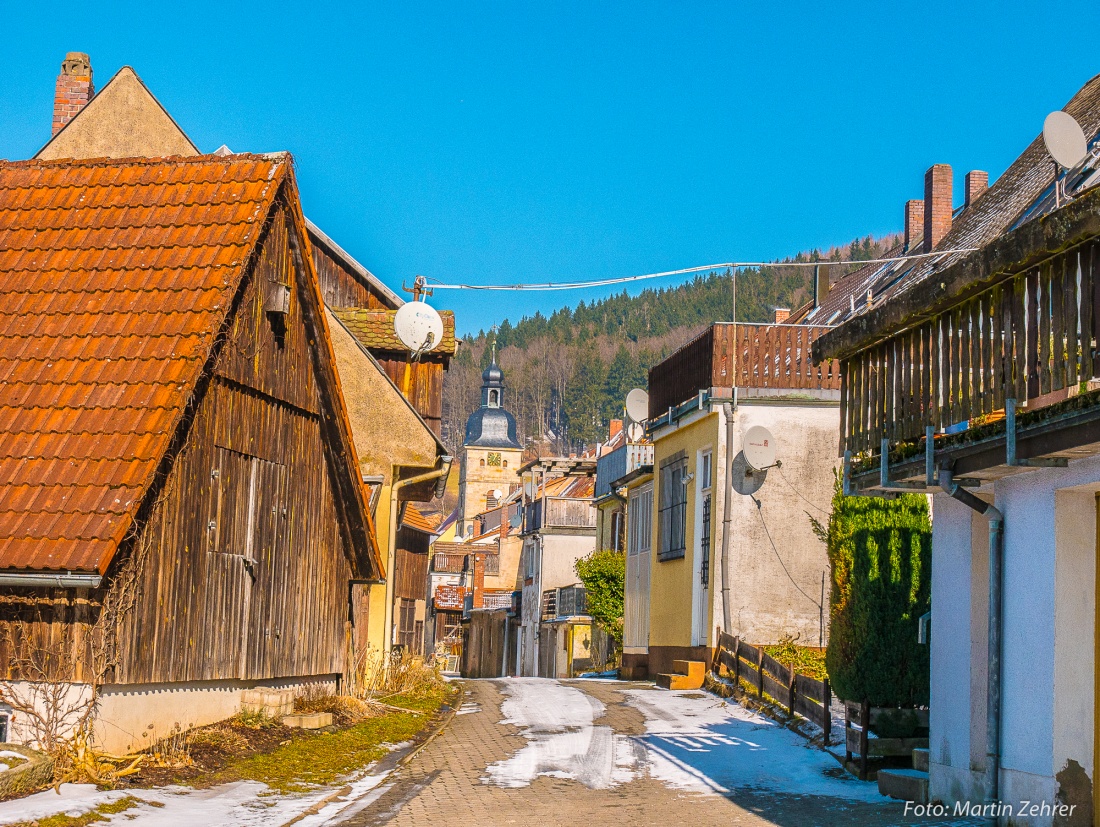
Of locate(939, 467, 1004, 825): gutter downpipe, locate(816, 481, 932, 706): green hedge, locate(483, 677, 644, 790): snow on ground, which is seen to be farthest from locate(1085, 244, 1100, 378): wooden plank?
locate(483, 677, 644, 790): snow on ground

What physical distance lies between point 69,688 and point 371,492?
10.2 m

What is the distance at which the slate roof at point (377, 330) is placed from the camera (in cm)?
2442

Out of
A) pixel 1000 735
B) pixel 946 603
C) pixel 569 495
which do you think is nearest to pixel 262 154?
pixel 946 603

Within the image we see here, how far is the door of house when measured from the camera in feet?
98.4

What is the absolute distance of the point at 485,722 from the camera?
17484mm

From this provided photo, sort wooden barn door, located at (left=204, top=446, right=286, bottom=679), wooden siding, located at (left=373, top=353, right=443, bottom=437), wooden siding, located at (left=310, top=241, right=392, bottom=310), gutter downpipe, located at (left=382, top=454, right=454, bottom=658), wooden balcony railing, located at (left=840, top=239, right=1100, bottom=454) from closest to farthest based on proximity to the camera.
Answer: wooden balcony railing, located at (left=840, top=239, right=1100, bottom=454)
wooden barn door, located at (left=204, top=446, right=286, bottom=679)
gutter downpipe, located at (left=382, top=454, right=454, bottom=658)
wooden siding, located at (left=373, top=353, right=443, bottom=437)
wooden siding, located at (left=310, top=241, right=392, bottom=310)

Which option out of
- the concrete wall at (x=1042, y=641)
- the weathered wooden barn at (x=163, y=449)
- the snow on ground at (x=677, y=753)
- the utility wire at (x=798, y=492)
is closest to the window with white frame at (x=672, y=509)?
the utility wire at (x=798, y=492)

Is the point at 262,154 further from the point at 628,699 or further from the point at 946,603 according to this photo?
the point at 628,699

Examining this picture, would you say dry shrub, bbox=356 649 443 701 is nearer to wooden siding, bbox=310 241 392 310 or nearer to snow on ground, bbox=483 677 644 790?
snow on ground, bbox=483 677 644 790

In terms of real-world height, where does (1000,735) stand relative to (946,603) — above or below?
below

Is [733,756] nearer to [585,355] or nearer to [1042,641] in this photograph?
[1042,641]

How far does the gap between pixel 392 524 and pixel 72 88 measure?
886cm

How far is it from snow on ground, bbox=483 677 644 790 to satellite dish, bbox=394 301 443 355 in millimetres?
6069

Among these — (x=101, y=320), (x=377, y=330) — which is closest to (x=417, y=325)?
(x=377, y=330)
